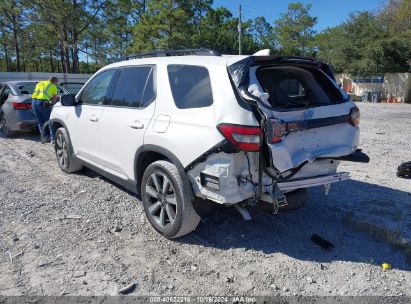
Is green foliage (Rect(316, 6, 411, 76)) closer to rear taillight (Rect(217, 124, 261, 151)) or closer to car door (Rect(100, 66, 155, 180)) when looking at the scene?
car door (Rect(100, 66, 155, 180))

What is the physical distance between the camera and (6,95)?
1023 cm

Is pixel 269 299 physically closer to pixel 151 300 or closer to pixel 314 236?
pixel 151 300

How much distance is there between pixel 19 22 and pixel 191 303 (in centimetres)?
3496

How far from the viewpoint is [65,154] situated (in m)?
6.11

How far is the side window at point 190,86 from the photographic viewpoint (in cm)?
345

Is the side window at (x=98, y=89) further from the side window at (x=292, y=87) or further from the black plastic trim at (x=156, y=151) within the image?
the side window at (x=292, y=87)

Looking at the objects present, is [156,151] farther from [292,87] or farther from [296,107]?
[292,87]

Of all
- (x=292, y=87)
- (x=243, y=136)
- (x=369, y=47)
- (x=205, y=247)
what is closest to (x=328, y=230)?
(x=205, y=247)

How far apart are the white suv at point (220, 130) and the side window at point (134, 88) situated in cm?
1

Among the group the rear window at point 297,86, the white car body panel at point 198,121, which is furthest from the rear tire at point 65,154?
the rear window at point 297,86

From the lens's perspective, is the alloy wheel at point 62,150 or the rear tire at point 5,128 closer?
the alloy wheel at point 62,150

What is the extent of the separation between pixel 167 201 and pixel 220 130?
3.55 feet

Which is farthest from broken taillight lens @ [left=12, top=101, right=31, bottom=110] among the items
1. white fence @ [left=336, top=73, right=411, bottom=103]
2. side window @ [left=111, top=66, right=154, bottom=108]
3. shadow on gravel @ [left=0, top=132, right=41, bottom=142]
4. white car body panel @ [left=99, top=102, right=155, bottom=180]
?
white fence @ [left=336, top=73, right=411, bottom=103]

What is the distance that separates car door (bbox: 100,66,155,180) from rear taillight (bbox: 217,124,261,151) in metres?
1.13
